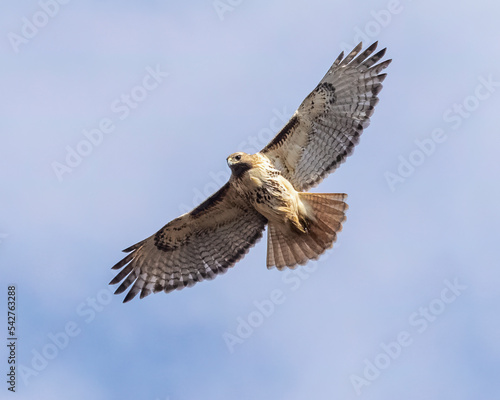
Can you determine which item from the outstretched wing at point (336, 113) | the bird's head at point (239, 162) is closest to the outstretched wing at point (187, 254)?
the bird's head at point (239, 162)

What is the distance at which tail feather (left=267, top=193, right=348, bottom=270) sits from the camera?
13.1 metres

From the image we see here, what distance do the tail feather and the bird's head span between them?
0.99 m

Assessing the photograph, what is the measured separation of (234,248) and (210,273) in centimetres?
60

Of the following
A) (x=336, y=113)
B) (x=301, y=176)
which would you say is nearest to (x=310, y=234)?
(x=301, y=176)

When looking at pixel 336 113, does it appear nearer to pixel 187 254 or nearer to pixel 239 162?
pixel 239 162

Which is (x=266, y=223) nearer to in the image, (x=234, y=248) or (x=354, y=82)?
(x=234, y=248)

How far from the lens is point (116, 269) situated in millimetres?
14102

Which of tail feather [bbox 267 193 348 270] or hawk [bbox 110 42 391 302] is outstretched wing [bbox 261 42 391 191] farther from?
tail feather [bbox 267 193 348 270]

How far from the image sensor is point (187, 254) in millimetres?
14164

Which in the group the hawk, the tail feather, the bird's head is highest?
the bird's head

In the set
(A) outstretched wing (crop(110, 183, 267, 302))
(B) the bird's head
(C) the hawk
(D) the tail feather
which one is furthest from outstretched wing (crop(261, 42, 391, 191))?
(A) outstretched wing (crop(110, 183, 267, 302))

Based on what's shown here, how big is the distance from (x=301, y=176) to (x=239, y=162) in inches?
46.0

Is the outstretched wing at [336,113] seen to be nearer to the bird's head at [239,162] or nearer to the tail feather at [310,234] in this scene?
the bird's head at [239,162]

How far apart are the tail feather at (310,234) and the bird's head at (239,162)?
0.99 m
